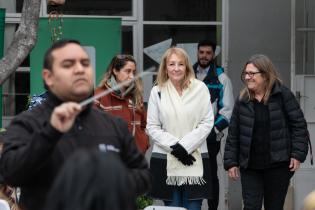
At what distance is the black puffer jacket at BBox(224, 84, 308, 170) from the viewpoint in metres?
6.56

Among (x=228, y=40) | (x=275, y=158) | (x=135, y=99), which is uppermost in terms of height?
(x=228, y=40)

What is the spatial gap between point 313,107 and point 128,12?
94.7 inches

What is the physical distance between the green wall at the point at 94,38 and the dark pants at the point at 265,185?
2257 mm

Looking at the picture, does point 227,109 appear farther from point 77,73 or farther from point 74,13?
point 77,73

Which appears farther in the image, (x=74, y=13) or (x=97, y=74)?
(x=74, y=13)

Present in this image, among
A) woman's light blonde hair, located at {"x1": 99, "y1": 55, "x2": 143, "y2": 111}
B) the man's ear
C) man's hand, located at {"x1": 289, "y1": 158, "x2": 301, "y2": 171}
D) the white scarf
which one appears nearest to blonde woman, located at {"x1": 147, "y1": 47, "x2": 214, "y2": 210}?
the white scarf

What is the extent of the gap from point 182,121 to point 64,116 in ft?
12.2

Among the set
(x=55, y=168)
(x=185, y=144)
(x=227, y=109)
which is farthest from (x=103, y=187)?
(x=227, y=109)

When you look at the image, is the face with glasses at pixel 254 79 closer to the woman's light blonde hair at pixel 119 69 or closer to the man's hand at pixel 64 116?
the woman's light blonde hair at pixel 119 69

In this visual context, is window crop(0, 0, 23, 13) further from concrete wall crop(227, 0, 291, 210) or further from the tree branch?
concrete wall crop(227, 0, 291, 210)

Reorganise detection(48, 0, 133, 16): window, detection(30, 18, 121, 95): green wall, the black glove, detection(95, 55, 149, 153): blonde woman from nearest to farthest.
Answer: the black glove, detection(95, 55, 149, 153): blonde woman, detection(30, 18, 121, 95): green wall, detection(48, 0, 133, 16): window

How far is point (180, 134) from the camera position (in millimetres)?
6668

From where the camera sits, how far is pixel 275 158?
6531 mm

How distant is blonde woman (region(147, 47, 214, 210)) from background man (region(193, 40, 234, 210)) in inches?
36.3
